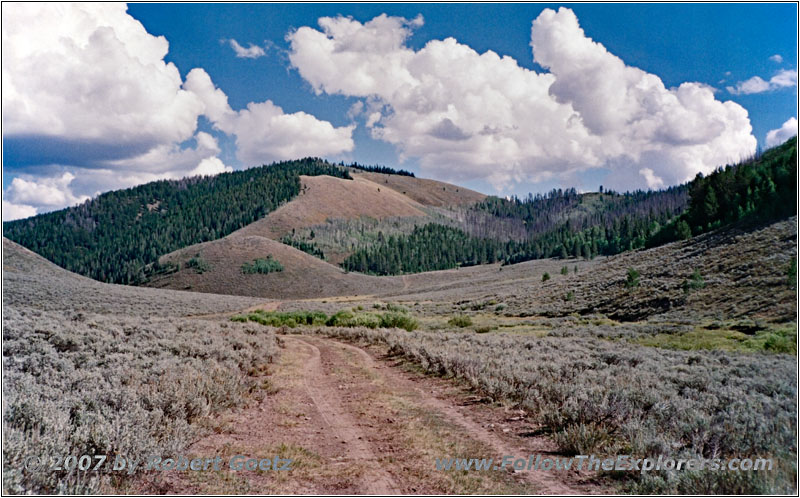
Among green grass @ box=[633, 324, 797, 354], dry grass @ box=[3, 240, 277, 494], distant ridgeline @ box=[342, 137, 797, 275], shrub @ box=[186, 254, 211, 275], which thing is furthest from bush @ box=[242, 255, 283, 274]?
green grass @ box=[633, 324, 797, 354]

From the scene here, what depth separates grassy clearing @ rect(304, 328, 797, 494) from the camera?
19.0 ft

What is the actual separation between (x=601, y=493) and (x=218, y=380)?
810cm

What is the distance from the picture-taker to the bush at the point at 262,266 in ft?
414

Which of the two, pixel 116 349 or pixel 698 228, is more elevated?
pixel 698 228

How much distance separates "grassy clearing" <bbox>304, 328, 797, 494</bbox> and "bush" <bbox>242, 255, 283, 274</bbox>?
118826 millimetres

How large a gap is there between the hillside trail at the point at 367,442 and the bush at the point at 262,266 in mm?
119216

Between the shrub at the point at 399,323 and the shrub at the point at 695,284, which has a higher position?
the shrub at the point at 695,284

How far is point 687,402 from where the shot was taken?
325 inches

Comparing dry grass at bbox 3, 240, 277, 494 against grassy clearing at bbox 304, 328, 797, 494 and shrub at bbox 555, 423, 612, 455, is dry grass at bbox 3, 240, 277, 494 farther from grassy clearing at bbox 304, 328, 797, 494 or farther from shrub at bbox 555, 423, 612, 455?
grassy clearing at bbox 304, 328, 797, 494

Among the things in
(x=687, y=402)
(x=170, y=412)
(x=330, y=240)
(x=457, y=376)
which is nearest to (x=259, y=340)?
(x=457, y=376)

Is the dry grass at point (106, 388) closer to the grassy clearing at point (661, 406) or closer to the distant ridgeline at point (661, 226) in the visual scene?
the grassy clearing at point (661, 406)

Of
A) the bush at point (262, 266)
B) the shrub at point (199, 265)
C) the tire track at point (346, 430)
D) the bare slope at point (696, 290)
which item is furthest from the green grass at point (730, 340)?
the shrub at point (199, 265)

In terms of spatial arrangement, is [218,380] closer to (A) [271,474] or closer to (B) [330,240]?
(A) [271,474]

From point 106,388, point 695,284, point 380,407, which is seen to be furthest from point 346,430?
point 695,284
